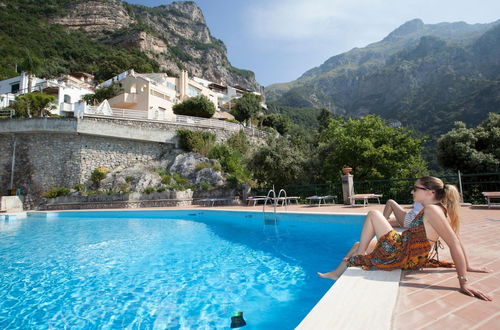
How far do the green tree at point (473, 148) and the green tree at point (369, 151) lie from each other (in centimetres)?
165

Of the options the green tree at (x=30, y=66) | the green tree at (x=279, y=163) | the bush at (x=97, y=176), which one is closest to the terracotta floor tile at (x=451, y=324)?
the green tree at (x=279, y=163)

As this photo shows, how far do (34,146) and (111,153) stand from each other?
18.4 ft

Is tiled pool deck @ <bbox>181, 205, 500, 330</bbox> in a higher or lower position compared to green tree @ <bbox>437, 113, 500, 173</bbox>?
lower

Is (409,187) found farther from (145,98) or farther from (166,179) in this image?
(145,98)

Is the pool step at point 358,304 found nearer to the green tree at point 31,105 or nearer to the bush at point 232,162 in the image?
the bush at point 232,162

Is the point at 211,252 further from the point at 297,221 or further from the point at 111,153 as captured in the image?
the point at 111,153

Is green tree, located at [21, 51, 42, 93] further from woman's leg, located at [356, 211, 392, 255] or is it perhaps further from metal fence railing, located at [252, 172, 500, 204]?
woman's leg, located at [356, 211, 392, 255]

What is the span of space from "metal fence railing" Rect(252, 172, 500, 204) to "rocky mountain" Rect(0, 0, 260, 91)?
61.0 metres

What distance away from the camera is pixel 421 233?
2.40m

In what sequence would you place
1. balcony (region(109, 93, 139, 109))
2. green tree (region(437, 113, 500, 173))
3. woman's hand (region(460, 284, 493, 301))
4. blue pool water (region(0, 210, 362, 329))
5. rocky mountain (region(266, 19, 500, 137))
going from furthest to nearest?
1. rocky mountain (region(266, 19, 500, 137))
2. balcony (region(109, 93, 139, 109))
3. green tree (region(437, 113, 500, 173))
4. blue pool water (region(0, 210, 362, 329))
5. woman's hand (region(460, 284, 493, 301))

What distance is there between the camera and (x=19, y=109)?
22094 millimetres

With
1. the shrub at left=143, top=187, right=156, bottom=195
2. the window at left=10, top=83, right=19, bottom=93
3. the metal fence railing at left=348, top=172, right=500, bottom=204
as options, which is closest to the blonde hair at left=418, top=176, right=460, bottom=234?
the metal fence railing at left=348, top=172, right=500, bottom=204

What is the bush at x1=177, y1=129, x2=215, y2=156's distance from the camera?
2083cm

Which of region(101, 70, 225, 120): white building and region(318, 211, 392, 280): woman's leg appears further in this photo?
region(101, 70, 225, 120): white building
